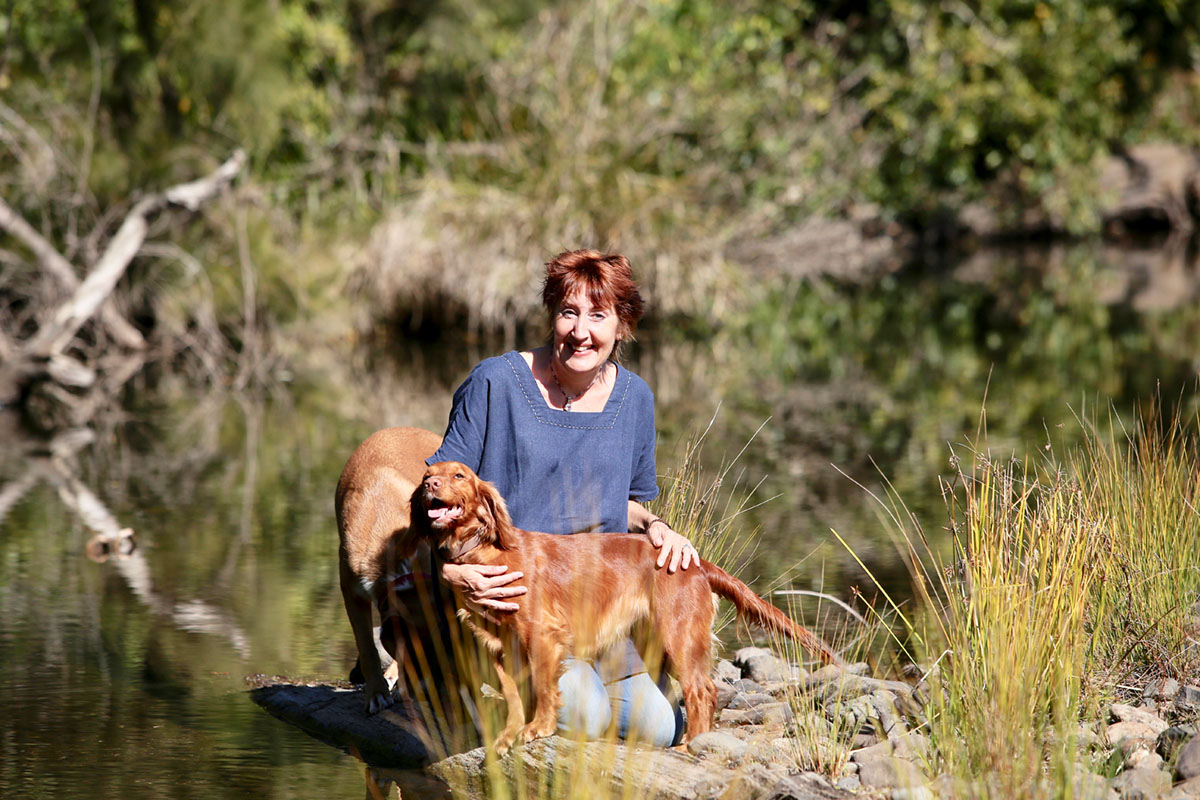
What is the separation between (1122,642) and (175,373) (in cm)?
1189

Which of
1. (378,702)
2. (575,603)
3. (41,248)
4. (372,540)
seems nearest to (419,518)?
(575,603)

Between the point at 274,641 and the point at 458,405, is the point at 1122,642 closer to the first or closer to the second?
the point at 458,405

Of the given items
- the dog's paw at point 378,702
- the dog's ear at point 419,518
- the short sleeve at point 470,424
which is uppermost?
the short sleeve at point 470,424

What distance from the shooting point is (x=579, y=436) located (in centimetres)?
446

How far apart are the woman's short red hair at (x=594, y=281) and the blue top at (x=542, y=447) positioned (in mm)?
245

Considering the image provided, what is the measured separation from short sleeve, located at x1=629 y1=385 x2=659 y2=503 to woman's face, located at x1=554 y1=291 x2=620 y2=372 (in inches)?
13.9

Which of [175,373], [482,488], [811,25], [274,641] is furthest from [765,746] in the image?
[811,25]

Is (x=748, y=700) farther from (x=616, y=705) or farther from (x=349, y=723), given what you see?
(x=349, y=723)

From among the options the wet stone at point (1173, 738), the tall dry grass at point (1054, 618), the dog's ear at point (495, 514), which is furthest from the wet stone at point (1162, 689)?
the dog's ear at point (495, 514)

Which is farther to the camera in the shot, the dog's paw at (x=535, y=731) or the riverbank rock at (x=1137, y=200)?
the riverbank rock at (x=1137, y=200)

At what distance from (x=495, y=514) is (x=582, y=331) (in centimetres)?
65

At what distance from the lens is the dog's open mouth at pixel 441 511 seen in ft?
12.3

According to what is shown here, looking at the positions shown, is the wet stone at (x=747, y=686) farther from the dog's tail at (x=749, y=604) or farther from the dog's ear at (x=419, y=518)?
the dog's ear at (x=419, y=518)

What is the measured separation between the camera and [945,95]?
28.5m
